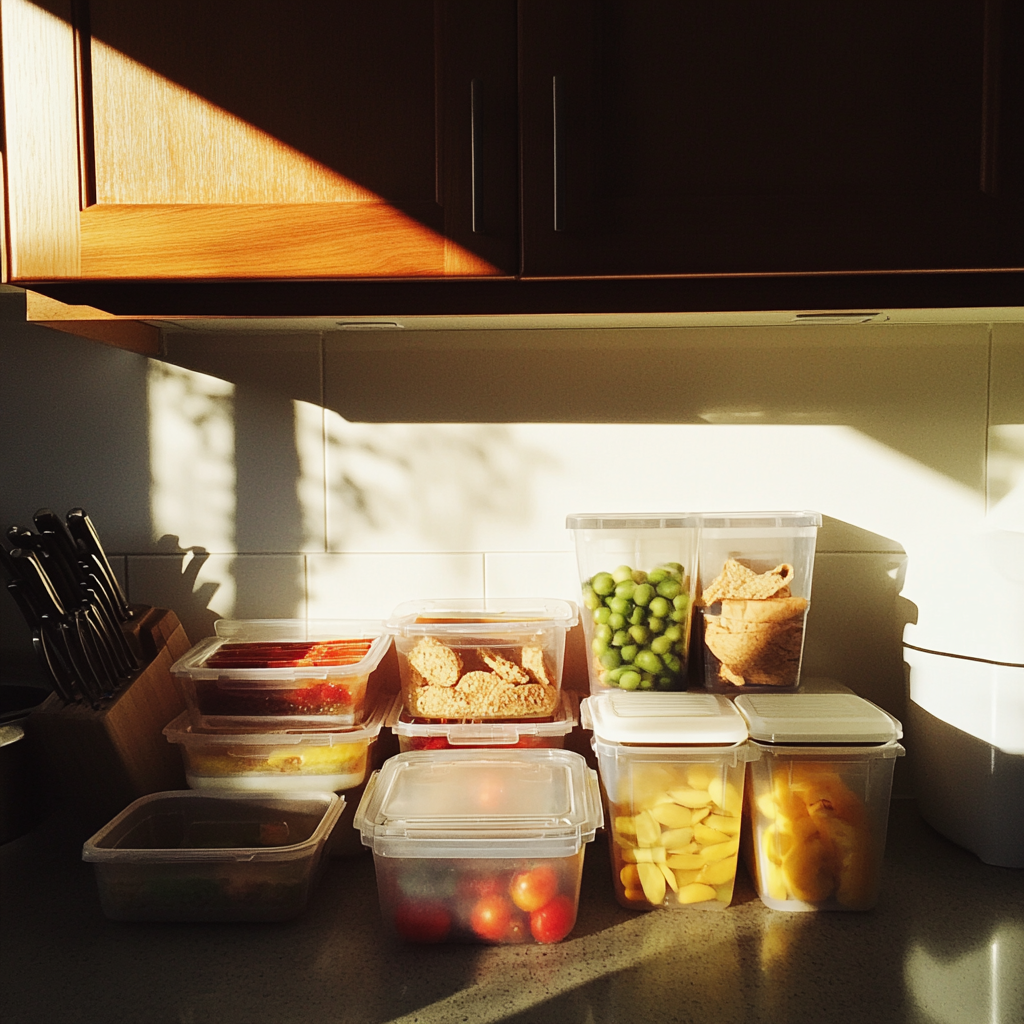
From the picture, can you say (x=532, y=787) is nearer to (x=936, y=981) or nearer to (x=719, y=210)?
(x=936, y=981)

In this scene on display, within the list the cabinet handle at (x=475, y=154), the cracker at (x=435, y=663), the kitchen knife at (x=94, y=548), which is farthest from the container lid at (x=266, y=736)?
the cabinet handle at (x=475, y=154)

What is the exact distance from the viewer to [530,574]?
3.97 feet

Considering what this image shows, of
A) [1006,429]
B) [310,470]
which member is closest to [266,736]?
[310,470]

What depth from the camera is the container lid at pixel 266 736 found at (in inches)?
39.8

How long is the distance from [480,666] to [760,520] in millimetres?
422

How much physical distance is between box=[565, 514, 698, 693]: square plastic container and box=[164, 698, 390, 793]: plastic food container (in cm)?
34

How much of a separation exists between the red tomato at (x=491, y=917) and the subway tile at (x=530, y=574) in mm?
480

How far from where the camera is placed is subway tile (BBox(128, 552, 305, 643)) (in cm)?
122

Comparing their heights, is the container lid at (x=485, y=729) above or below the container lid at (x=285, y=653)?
below

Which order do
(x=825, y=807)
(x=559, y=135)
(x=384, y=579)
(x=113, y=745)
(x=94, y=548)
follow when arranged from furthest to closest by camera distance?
(x=384, y=579) → (x=94, y=548) → (x=113, y=745) → (x=825, y=807) → (x=559, y=135)

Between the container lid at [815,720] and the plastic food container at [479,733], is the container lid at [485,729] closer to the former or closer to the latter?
the plastic food container at [479,733]

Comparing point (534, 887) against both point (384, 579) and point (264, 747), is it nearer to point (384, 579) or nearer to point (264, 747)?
point (264, 747)

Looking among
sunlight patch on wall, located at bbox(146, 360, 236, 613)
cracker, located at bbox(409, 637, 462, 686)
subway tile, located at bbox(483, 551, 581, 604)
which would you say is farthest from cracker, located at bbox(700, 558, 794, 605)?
sunlight patch on wall, located at bbox(146, 360, 236, 613)

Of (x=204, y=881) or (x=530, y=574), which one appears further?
(x=530, y=574)
